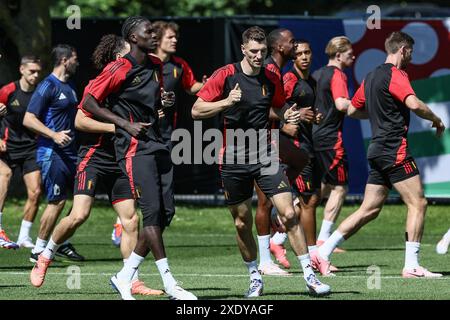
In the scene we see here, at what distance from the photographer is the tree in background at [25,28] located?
69.2 feet

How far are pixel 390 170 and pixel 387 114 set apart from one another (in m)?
0.59

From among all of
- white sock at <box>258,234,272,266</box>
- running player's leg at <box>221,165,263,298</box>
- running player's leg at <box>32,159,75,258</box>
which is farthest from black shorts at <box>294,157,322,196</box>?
running player's leg at <box>221,165,263,298</box>

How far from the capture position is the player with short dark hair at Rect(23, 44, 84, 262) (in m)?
14.7

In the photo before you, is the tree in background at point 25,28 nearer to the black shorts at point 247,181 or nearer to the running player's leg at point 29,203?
the running player's leg at point 29,203

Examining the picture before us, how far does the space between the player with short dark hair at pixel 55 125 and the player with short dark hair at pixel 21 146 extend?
1.11 meters

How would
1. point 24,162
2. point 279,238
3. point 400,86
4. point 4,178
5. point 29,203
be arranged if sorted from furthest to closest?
point 4,178 → point 24,162 → point 29,203 → point 279,238 → point 400,86

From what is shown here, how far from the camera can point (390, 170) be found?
12656 mm

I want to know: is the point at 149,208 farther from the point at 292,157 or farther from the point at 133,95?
→ the point at 292,157

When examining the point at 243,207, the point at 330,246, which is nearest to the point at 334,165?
the point at 330,246

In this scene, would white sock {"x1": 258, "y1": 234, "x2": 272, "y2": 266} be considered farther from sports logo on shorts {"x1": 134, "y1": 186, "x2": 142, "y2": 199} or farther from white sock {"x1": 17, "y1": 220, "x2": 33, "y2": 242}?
white sock {"x1": 17, "y1": 220, "x2": 33, "y2": 242}

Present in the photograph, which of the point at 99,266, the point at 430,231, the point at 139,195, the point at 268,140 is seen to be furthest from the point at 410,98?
the point at 430,231

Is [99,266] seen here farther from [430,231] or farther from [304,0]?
[304,0]

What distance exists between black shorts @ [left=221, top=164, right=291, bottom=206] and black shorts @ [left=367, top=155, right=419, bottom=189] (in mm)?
1937
